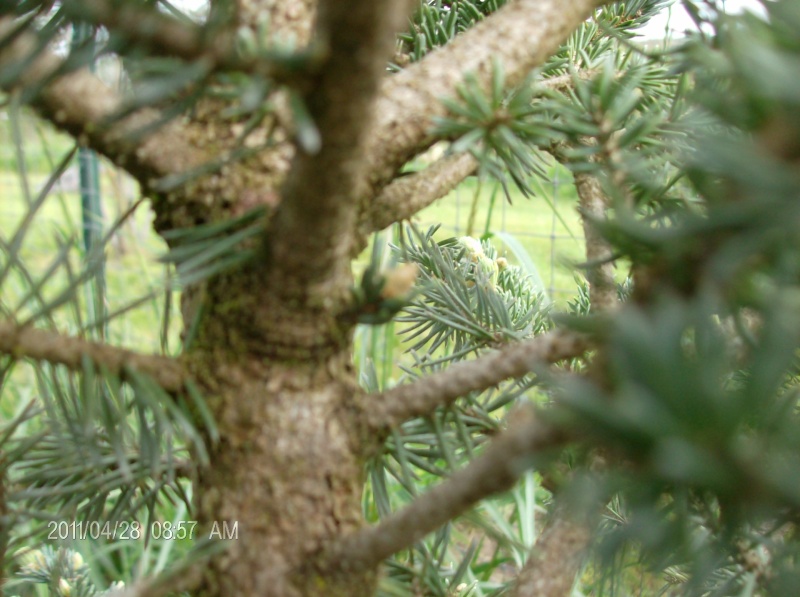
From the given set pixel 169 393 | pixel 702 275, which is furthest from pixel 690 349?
pixel 169 393

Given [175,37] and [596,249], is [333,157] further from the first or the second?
[596,249]

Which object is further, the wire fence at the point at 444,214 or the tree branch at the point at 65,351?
the wire fence at the point at 444,214

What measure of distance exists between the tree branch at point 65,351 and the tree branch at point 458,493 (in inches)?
2.9

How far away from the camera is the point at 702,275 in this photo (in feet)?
0.35

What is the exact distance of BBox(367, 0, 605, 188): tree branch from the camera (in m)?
0.19

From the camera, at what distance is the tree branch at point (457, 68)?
0.19 meters

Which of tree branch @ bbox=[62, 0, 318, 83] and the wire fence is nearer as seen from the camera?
tree branch @ bbox=[62, 0, 318, 83]

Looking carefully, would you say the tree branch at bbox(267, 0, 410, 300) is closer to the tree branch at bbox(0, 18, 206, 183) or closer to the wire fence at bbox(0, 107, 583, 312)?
the tree branch at bbox(0, 18, 206, 183)

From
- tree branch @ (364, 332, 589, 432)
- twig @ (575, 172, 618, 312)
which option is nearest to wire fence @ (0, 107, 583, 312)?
twig @ (575, 172, 618, 312)

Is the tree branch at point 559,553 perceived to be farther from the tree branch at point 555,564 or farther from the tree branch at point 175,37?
the tree branch at point 175,37

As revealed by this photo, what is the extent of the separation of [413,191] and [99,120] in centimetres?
10

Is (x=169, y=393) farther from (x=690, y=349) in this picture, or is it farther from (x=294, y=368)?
(x=690, y=349)

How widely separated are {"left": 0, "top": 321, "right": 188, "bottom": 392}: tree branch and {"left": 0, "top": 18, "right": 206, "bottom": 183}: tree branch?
0.05m

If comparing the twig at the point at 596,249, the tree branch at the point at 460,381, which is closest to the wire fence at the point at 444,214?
the twig at the point at 596,249
